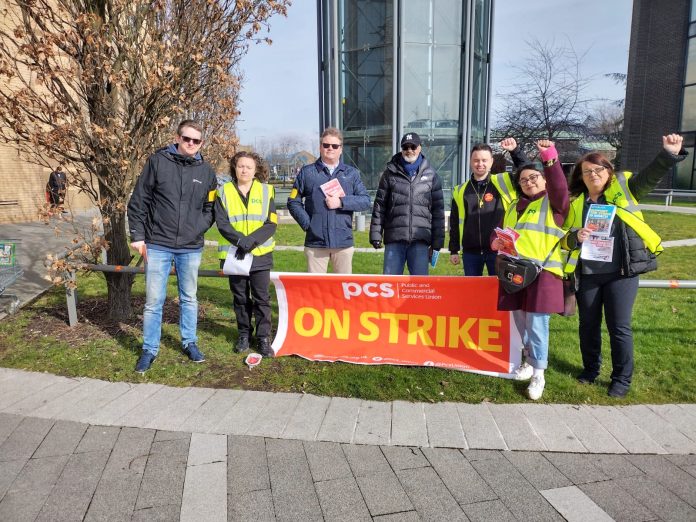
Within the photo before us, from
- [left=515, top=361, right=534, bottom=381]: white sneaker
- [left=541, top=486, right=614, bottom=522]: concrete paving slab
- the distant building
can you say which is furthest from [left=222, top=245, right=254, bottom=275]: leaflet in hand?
the distant building

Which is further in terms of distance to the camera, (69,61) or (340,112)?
(340,112)

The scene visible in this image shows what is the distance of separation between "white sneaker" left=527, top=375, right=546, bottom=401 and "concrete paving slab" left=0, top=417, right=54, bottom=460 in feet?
11.3

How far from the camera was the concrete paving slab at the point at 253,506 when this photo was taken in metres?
2.51

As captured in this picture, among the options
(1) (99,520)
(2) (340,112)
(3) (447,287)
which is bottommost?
(1) (99,520)

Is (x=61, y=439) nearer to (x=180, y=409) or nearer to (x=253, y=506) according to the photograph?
(x=180, y=409)

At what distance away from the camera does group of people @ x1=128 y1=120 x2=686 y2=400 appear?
12.0ft

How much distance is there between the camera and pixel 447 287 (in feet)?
14.4

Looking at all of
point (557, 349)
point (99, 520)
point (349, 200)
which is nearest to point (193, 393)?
point (99, 520)

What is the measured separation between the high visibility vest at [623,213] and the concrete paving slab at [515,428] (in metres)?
1.16

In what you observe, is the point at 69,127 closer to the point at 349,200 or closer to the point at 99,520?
the point at 349,200

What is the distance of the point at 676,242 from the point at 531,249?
10.1 meters

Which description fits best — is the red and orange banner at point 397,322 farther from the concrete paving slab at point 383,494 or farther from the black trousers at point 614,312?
the concrete paving slab at point 383,494

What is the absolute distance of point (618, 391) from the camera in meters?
3.79

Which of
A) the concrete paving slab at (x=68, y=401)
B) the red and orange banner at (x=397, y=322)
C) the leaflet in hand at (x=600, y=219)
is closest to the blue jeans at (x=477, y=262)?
the red and orange banner at (x=397, y=322)
